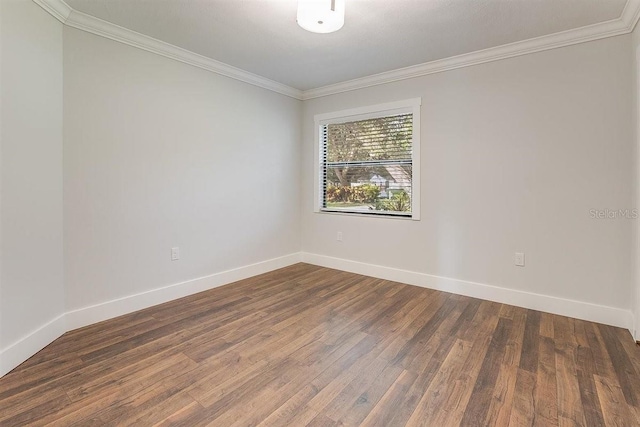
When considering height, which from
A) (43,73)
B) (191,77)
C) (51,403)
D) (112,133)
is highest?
(191,77)

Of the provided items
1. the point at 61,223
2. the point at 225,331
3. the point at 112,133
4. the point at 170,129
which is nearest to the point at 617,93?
the point at 225,331

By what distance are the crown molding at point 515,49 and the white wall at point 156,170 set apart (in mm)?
1333

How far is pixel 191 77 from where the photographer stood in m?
3.14

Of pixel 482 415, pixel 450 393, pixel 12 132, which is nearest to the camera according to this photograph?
pixel 482 415

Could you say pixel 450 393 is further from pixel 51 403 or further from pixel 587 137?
pixel 587 137

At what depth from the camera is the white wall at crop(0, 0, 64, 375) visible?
6.17 feet

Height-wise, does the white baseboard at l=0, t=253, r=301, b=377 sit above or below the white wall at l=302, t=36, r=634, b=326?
below

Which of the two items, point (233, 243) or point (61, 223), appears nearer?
point (61, 223)

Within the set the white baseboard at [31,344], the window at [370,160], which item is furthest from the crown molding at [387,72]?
the white baseboard at [31,344]

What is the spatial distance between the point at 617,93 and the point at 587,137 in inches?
14.5

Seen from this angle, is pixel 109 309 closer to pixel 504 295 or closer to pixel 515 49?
pixel 504 295

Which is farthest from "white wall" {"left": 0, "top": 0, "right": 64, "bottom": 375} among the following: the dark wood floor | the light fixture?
the light fixture

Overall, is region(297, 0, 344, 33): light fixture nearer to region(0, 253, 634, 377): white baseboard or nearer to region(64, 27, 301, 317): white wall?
region(64, 27, 301, 317): white wall

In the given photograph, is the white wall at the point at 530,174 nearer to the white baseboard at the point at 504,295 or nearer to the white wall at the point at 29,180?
the white baseboard at the point at 504,295
